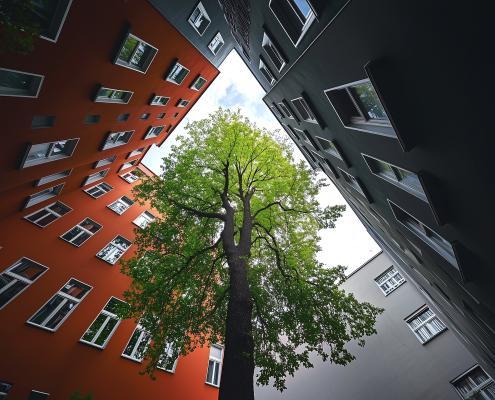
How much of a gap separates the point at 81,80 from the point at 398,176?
10.8 metres

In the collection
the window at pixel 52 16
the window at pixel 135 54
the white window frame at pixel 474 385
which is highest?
the window at pixel 135 54

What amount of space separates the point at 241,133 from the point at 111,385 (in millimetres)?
14499

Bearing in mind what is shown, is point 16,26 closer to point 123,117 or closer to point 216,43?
point 123,117

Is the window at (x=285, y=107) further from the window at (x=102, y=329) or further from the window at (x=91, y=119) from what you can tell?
the window at (x=102, y=329)

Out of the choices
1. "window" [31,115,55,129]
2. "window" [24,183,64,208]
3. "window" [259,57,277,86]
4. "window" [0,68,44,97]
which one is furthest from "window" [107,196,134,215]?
"window" [259,57,277,86]

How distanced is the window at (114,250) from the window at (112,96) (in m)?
9.14

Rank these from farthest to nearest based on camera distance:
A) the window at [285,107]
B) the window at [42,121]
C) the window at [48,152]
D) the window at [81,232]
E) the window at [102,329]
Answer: the window at [81,232] < the window at [285,107] < the window at [102,329] < the window at [48,152] < the window at [42,121]

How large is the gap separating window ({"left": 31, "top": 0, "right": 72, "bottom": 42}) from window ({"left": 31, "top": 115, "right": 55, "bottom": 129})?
268 centimetres

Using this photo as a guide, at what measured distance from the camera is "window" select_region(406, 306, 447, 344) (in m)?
13.8

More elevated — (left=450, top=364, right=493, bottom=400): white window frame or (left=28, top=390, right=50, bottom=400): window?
(left=450, top=364, right=493, bottom=400): white window frame

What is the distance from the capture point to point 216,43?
1834cm

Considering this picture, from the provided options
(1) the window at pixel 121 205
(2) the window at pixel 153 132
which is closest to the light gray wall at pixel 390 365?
(1) the window at pixel 121 205

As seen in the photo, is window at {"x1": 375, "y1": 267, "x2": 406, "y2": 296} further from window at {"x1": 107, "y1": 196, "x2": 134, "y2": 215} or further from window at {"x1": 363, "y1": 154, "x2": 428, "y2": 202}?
window at {"x1": 107, "y1": 196, "x2": 134, "y2": 215}

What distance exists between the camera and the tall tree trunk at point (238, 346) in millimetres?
5754
